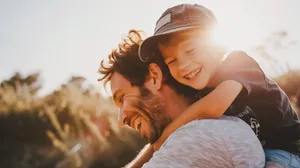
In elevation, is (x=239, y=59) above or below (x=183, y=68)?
below

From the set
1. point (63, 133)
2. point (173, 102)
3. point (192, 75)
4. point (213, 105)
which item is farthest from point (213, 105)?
point (63, 133)

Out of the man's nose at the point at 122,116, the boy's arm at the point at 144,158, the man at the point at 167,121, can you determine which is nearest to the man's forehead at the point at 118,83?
the man at the point at 167,121

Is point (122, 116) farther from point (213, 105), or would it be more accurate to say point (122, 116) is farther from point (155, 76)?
point (213, 105)

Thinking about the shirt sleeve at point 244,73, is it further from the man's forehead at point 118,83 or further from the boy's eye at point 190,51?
the man's forehead at point 118,83

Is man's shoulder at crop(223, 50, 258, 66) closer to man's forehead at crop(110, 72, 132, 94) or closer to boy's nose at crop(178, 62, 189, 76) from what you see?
boy's nose at crop(178, 62, 189, 76)

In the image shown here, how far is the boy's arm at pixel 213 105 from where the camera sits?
6.99ft

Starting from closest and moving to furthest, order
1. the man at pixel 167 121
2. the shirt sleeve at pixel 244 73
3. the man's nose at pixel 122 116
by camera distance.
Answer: the man at pixel 167 121, the shirt sleeve at pixel 244 73, the man's nose at pixel 122 116

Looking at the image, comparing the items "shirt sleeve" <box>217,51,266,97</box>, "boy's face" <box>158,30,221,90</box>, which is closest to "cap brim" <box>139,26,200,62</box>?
"boy's face" <box>158,30,221,90</box>

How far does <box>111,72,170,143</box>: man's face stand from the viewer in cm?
239

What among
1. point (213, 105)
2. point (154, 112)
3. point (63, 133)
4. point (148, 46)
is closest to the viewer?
point (213, 105)

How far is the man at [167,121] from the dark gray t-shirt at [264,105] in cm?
41

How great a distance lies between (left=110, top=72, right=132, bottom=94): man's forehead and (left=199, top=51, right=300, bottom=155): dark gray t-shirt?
25.1 inches

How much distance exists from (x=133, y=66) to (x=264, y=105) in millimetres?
1059

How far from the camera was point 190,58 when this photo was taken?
264cm
